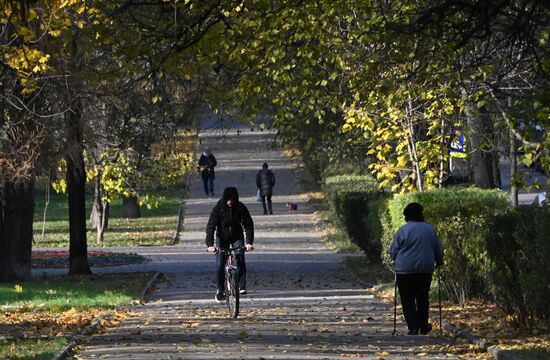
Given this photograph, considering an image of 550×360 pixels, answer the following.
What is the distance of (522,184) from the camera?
704 inches

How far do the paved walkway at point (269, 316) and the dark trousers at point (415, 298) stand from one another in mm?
341

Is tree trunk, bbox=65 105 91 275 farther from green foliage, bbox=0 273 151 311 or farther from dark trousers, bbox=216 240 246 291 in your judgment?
dark trousers, bbox=216 240 246 291

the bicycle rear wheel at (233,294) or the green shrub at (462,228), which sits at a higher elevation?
the green shrub at (462,228)

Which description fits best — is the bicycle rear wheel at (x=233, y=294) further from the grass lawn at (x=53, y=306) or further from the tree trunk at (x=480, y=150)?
the tree trunk at (x=480, y=150)

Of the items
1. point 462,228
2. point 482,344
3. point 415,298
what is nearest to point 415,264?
point 415,298

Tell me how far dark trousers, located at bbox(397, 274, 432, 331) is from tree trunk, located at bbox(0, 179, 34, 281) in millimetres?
11951

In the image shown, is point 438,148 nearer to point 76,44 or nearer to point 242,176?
point 76,44

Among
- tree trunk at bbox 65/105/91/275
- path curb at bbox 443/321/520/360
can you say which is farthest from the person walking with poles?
tree trunk at bbox 65/105/91/275

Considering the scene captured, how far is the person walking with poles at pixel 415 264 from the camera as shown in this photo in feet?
54.4

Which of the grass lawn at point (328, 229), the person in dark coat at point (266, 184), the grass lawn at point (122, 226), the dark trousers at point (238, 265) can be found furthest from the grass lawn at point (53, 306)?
the person in dark coat at point (266, 184)

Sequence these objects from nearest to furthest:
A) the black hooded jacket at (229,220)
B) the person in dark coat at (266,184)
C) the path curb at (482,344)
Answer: the path curb at (482,344) → the black hooded jacket at (229,220) → the person in dark coat at (266,184)

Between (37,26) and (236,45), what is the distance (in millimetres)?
6275

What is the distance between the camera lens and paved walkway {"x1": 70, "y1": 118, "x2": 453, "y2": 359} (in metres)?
14.8

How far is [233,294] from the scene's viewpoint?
19.1 metres
